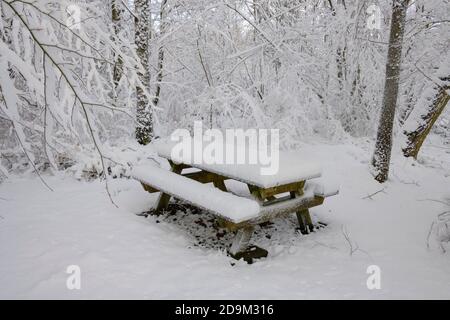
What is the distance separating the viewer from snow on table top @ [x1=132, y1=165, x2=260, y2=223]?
3641 mm

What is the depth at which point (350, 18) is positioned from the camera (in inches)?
338

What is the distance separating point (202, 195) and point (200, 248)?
63 centimetres

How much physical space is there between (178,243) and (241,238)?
76 centimetres

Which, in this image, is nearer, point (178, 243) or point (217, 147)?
point (178, 243)

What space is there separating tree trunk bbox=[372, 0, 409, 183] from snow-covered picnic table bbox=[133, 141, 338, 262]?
171cm

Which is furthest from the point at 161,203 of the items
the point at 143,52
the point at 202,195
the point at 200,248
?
the point at 143,52

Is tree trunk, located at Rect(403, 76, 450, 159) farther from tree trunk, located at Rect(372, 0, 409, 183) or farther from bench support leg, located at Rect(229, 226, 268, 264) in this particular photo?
bench support leg, located at Rect(229, 226, 268, 264)

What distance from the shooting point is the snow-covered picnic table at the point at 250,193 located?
371 cm

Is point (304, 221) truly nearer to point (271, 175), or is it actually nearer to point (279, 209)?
point (279, 209)

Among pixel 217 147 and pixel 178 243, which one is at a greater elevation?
pixel 217 147

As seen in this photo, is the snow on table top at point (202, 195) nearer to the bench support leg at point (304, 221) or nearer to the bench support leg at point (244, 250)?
the bench support leg at point (244, 250)

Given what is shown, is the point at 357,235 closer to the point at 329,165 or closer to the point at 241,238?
the point at 241,238

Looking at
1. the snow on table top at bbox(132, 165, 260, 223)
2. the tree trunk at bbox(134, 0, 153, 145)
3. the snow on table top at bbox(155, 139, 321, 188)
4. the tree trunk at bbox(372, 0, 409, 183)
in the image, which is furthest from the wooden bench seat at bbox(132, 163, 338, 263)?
the tree trunk at bbox(134, 0, 153, 145)
